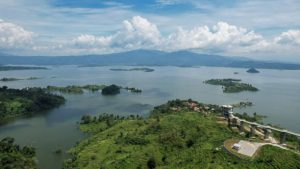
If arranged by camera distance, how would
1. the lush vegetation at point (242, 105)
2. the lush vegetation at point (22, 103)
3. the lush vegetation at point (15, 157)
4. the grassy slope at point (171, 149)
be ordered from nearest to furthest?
the grassy slope at point (171, 149) → the lush vegetation at point (15, 157) → the lush vegetation at point (22, 103) → the lush vegetation at point (242, 105)

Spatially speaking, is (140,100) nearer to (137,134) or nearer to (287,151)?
(137,134)

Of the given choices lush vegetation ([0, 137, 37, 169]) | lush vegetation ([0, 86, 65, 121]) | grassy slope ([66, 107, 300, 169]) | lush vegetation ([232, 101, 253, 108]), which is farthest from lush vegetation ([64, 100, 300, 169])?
lush vegetation ([232, 101, 253, 108])

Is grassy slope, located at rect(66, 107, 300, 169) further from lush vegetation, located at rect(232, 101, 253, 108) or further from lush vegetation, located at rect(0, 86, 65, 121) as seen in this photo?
lush vegetation, located at rect(232, 101, 253, 108)

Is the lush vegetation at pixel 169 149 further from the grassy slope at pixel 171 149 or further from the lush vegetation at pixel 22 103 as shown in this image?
the lush vegetation at pixel 22 103

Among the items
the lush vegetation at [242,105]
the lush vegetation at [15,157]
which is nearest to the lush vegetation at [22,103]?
the lush vegetation at [15,157]

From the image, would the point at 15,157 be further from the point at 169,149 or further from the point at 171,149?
the point at 171,149

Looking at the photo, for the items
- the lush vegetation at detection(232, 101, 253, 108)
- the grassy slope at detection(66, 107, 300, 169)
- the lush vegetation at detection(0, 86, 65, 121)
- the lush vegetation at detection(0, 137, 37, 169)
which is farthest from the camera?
the lush vegetation at detection(232, 101, 253, 108)

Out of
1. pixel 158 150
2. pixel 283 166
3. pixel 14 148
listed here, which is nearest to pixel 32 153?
pixel 14 148

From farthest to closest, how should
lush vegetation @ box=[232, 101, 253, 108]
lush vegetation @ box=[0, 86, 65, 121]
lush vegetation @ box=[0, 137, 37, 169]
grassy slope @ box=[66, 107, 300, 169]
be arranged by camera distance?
lush vegetation @ box=[232, 101, 253, 108] < lush vegetation @ box=[0, 86, 65, 121] < lush vegetation @ box=[0, 137, 37, 169] < grassy slope @ box=[66, 107, 300, 169]
